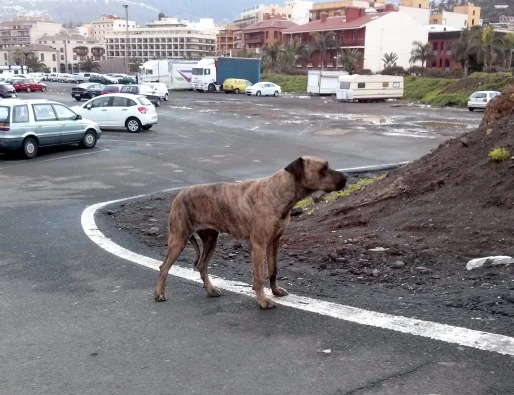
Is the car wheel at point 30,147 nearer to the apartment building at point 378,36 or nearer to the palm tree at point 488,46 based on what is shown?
the palm tree at point 488,46

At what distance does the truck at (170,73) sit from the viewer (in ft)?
224

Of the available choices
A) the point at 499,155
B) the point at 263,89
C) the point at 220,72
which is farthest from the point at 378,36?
the point at 499,155

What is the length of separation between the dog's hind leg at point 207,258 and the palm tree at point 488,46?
6484 cm

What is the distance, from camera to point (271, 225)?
5.54m

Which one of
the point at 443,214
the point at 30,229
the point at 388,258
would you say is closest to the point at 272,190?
the point at 388,258

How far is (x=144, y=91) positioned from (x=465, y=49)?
38.4 metres

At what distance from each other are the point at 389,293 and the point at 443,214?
8.28 feet

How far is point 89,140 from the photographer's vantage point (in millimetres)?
20953

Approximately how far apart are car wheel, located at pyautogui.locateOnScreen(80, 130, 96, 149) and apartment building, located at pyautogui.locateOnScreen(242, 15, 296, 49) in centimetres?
9593

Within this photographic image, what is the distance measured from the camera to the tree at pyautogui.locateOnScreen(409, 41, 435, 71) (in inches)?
3051

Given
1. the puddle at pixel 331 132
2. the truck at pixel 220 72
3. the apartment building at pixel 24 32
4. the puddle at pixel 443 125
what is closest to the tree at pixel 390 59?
the truck at pixel 220 72

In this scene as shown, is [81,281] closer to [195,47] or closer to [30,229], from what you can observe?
[30,229]

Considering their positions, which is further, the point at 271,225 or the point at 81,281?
the point at 81,281

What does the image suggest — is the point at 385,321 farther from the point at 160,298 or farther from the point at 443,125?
the point at 443,125
